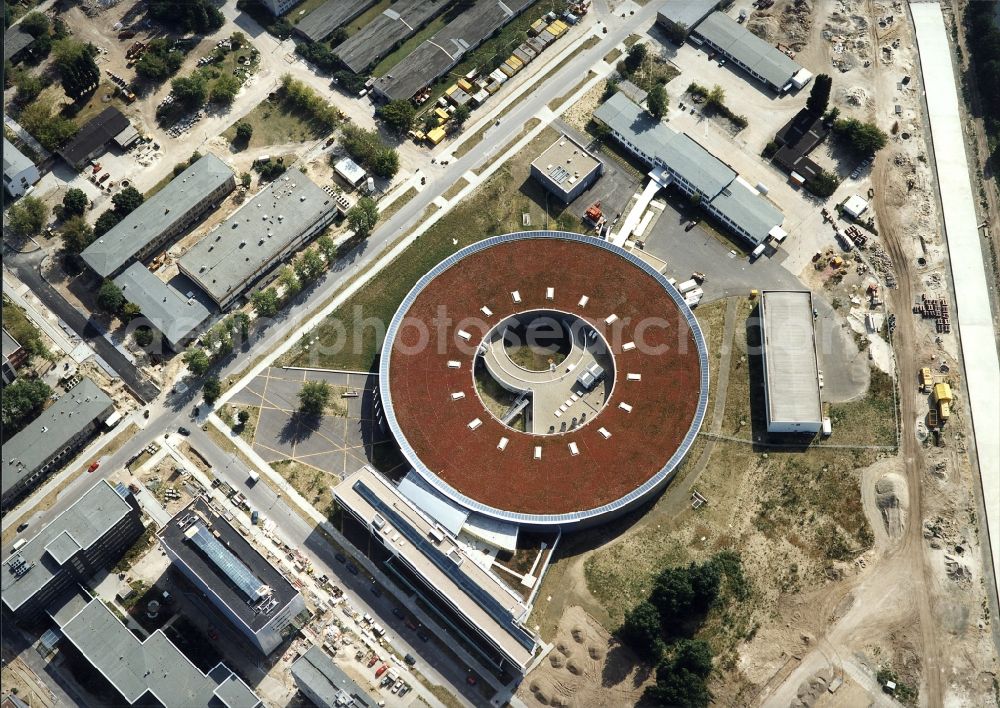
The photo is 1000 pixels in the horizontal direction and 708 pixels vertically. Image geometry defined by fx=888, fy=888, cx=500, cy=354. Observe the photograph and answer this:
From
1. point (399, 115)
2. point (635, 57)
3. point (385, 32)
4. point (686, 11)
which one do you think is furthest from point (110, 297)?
point (686, 11)

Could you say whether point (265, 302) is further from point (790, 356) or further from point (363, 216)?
point (790, 356)

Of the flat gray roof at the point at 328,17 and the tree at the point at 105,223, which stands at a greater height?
the flat gray roof at the point at 328,17

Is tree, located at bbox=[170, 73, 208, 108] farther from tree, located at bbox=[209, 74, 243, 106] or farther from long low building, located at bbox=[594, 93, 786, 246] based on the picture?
long low building, located at bbox=[594, 93, 786, 246]

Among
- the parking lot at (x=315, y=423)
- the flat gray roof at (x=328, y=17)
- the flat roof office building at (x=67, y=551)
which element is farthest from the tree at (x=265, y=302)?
the flat gray roof at (x=328, y=17)

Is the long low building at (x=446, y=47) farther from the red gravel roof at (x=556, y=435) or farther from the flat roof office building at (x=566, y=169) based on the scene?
the red gravel roof at (x=556, y=435)

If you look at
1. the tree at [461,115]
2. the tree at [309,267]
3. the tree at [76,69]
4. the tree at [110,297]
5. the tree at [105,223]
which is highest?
the tree at [76,69]

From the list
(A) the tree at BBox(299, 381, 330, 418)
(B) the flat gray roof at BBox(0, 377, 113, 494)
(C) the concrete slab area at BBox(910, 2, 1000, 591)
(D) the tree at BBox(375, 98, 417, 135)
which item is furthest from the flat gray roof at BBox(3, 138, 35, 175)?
(C) the concrete slab area at BBox(910, 2, 1000, 591)
